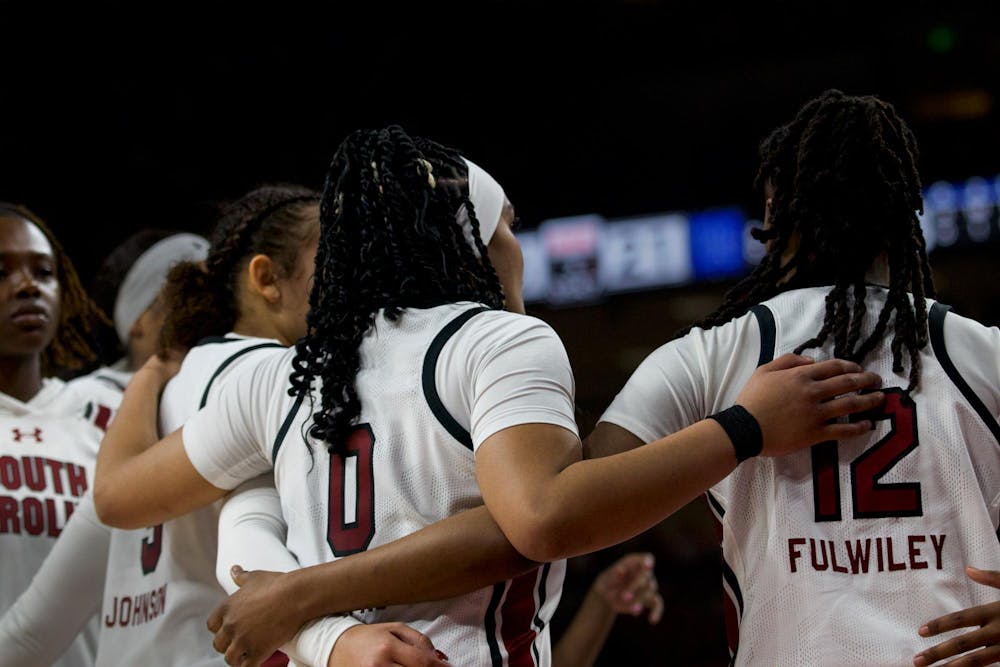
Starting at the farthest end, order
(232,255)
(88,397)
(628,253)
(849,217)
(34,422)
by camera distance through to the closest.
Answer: (628,253) → (88,397) → (34,422) → (232,255) → (849,217)

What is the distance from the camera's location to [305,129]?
8.98 m

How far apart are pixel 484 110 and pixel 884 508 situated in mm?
8721

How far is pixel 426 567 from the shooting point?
169cm

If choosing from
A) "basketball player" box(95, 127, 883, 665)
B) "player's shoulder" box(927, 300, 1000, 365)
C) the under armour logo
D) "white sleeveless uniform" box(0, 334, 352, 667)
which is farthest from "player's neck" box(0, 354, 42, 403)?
"player's shoulder" box(927, 300, 1000, 365)

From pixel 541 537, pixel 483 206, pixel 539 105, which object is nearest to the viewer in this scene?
pixel 541 537

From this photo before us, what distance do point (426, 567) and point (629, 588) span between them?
1.25m

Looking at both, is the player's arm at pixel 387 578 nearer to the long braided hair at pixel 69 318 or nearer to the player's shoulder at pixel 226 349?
the player's shoulder at pixel 226 349

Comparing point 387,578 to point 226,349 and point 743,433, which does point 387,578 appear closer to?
point 743,433

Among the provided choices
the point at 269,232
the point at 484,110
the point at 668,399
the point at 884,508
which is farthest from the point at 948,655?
the point at 484,110

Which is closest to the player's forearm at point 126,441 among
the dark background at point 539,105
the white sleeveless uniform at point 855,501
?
the white sleeveless uniform at point 855,501

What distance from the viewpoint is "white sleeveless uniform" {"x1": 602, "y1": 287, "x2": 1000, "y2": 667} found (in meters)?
1.73

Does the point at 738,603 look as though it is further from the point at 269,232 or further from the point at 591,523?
the point at 269,232

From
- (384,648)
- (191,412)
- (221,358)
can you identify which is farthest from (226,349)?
(384,648)

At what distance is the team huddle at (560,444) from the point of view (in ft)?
5.52
